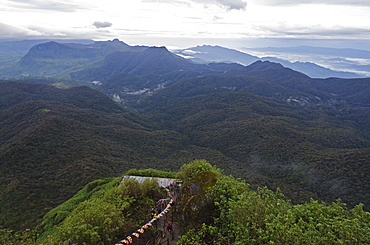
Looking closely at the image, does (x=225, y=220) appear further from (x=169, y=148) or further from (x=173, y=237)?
(x=169, y=148)

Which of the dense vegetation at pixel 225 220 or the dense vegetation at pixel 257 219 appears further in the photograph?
the dense vegetation at pixel 225 220

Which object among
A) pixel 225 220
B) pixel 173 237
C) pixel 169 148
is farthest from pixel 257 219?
pixel 169 148

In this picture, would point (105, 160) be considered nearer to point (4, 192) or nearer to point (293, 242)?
point (4, 192)

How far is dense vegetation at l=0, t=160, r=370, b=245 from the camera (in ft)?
42.2

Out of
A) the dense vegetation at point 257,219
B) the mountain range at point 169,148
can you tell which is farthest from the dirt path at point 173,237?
the mountain range at point 169,148

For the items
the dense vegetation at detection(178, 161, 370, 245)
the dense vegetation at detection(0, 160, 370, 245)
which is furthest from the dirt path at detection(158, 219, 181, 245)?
the dense vegetation at detection(178, 161, 370, 245)

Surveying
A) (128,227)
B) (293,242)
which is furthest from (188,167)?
(293,242)

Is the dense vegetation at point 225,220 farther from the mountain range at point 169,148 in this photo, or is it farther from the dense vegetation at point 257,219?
the mountain range at point 169,148

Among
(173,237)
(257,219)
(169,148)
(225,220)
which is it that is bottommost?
(169,148)

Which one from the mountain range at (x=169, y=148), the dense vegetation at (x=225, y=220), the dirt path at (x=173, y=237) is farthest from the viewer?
the mountain range at (x=169, y=148)

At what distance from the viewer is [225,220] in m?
17.5

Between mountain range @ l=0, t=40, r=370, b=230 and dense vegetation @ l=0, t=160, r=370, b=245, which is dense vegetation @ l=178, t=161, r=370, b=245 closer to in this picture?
dense vegetation @ l=0, t=160, r=370, b=245

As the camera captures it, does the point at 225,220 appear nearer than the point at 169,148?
Yes

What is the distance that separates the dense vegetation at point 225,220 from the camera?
506 inches
